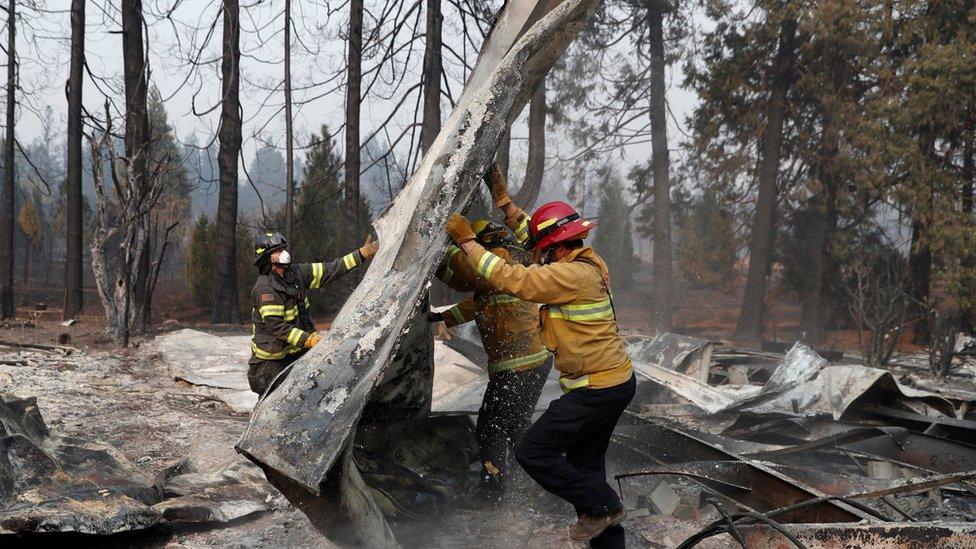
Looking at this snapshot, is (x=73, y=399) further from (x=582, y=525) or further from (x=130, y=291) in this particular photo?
(x=582, y=525)

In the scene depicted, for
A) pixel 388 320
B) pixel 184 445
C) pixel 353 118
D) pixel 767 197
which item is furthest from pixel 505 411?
pixel 767 197

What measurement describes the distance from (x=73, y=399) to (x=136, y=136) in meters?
8.19

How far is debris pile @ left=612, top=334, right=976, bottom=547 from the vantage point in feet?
10.1

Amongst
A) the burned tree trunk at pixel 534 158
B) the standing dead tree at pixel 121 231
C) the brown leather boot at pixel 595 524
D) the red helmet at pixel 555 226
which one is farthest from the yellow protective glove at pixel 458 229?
the burned tree trunk at pixel 534 158

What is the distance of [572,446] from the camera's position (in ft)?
12.4

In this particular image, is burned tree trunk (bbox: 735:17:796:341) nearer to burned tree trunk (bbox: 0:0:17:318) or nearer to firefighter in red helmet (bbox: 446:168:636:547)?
firefighter in red helmet (bbox: 446:168:636:547)

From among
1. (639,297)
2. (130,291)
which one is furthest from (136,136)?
(639,297)

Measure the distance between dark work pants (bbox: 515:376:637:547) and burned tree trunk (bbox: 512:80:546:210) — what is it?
11.0m

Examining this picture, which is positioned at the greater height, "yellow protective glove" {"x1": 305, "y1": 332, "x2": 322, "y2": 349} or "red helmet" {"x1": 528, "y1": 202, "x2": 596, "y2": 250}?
"red helmet" {"x1": 528, "y1": 202, "x2": 596, "y2": 250}

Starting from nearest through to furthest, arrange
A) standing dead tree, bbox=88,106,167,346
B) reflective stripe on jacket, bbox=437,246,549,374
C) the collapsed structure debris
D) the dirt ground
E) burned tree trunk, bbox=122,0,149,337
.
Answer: the collapsed structure debris < the dirt ground < reflective stripe on jacket, bbox=437,246,549,374 < standing dead tree, bbox=88,106,167,346 < burned tree trunk, bbox=122,0,149,337

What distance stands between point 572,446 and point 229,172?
14772mm

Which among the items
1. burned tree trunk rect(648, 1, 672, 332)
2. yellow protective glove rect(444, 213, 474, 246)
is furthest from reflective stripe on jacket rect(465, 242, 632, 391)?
burned tree trunk rect(648, 1, 672, 332)

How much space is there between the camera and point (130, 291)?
1161 cm

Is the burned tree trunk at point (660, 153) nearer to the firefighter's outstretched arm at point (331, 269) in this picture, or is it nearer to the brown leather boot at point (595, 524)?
the firefighter's outstretched arm at point (331, 269)
